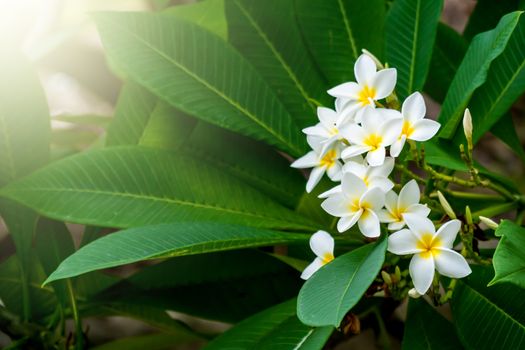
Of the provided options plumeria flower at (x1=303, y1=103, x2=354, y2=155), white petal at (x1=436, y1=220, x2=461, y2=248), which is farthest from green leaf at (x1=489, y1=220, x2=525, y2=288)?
plumeria flower at (x1=303, y1=103, x2=354, y2=155)

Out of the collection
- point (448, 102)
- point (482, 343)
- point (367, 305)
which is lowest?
point (367, 305)

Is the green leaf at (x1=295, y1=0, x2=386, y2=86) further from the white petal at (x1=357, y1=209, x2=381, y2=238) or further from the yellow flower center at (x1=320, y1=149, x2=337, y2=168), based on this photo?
the white petal at (x1=357, y1=209, x2=381, y2=238)

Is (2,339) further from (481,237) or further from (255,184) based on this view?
(481,237)

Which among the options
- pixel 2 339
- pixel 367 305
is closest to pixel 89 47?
pixel 2 339

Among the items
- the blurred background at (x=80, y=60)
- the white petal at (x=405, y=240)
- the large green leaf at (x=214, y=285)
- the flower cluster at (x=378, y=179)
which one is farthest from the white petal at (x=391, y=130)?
the blurred background at (x=80, y=60)

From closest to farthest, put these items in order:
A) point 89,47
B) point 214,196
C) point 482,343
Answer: point 482,343 < point 214,196 < point 89,47

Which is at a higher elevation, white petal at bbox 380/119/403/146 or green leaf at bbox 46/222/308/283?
white petal at bbox 380/119/403/146

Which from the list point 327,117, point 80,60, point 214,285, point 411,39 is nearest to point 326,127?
point 327,117
